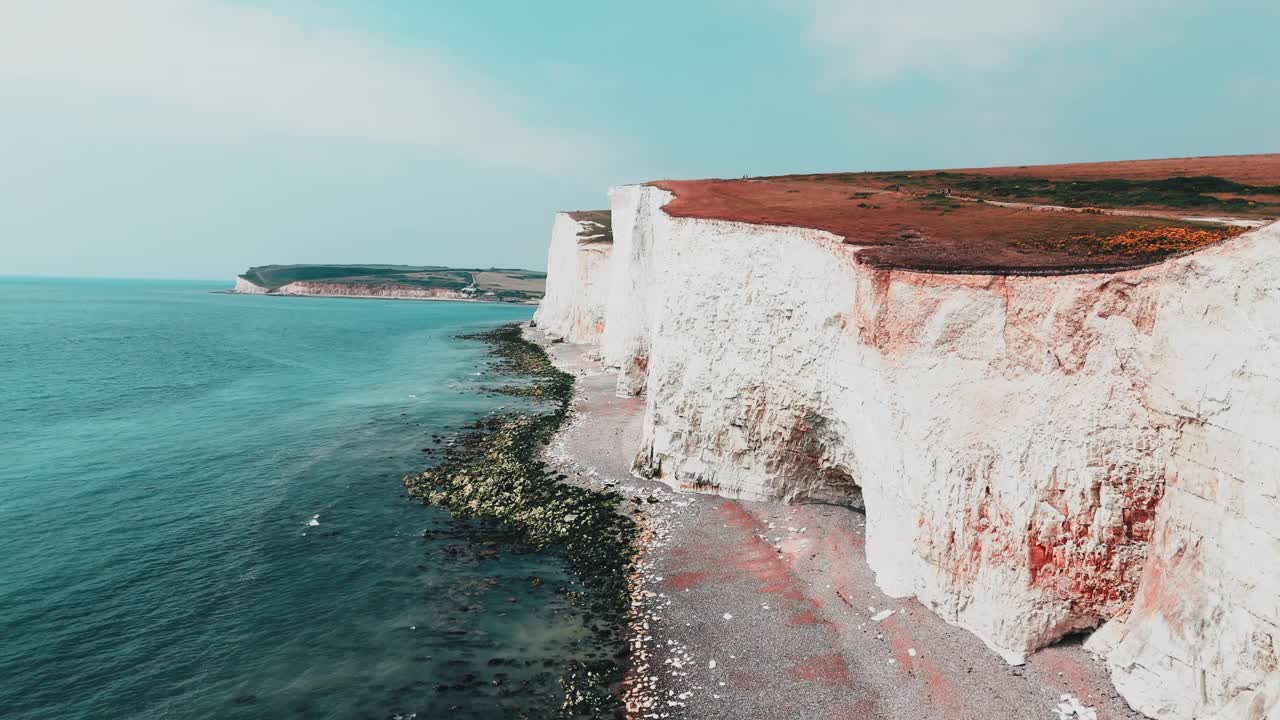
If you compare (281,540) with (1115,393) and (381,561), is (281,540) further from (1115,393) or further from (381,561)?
(1115,393)

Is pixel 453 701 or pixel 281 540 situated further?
pixel 281 540

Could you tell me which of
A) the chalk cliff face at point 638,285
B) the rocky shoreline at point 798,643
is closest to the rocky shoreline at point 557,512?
the rocky shoreline at point 798,643

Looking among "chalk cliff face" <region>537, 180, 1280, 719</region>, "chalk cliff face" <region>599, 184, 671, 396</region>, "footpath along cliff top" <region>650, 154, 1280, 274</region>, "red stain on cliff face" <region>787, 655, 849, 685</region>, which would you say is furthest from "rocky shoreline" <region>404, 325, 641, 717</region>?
"footpath along cliff top" <region>650, 154, 1280, 274</region>

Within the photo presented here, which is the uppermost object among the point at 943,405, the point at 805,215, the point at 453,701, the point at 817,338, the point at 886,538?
the point at 805,215

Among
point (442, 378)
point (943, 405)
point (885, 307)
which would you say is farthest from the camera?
point (442, 378)

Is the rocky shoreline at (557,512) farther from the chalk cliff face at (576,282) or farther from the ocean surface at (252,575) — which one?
the chalk cliff face at (576,282)

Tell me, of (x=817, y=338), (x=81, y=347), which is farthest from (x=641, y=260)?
(x=81, y=347)

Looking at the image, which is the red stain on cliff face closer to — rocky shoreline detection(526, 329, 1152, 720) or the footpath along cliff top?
rocky shoreline detection(526, 329, 1152, 720)
